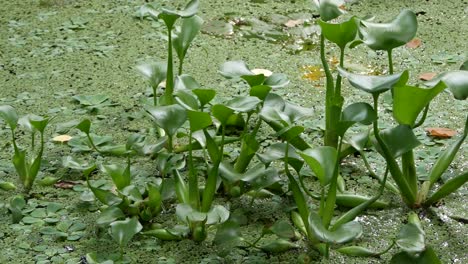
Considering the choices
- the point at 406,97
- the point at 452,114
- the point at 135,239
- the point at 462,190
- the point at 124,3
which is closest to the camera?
the point at 406,97

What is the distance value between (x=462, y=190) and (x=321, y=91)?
0.61 m

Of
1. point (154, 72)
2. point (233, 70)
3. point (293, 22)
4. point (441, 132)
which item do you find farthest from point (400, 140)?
point (293, 22)

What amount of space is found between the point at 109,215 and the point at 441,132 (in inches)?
36.4

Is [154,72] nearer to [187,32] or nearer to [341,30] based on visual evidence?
[187,32]

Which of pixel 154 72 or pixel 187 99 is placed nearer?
pixel 187 99

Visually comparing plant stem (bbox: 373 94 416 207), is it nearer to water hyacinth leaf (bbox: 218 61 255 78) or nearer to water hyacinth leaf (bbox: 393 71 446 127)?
water hyacinth leaf (bbox: 393 71 446 127)

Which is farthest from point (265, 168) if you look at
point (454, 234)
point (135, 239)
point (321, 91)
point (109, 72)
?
point (109, 72)

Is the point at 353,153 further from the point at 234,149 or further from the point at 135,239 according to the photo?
the point at 135,239

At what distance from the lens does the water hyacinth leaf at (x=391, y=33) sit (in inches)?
68.9

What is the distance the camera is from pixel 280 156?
1821 millimetres

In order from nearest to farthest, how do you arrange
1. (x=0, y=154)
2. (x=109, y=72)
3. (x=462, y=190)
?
1. (x=462, y=190)
2. (x=0, y=154)
3. (x=109, y=72)

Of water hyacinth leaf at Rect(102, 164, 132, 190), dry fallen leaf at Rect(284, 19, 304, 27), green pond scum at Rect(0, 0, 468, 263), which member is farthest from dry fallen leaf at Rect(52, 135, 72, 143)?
dry fallen leaf at Rect(284, 19, 304, 27)

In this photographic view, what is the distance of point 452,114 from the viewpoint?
237cm

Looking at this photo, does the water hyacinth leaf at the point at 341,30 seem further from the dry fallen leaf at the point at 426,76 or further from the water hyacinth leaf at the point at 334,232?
the dry fallen leaf at the point at 426,76
